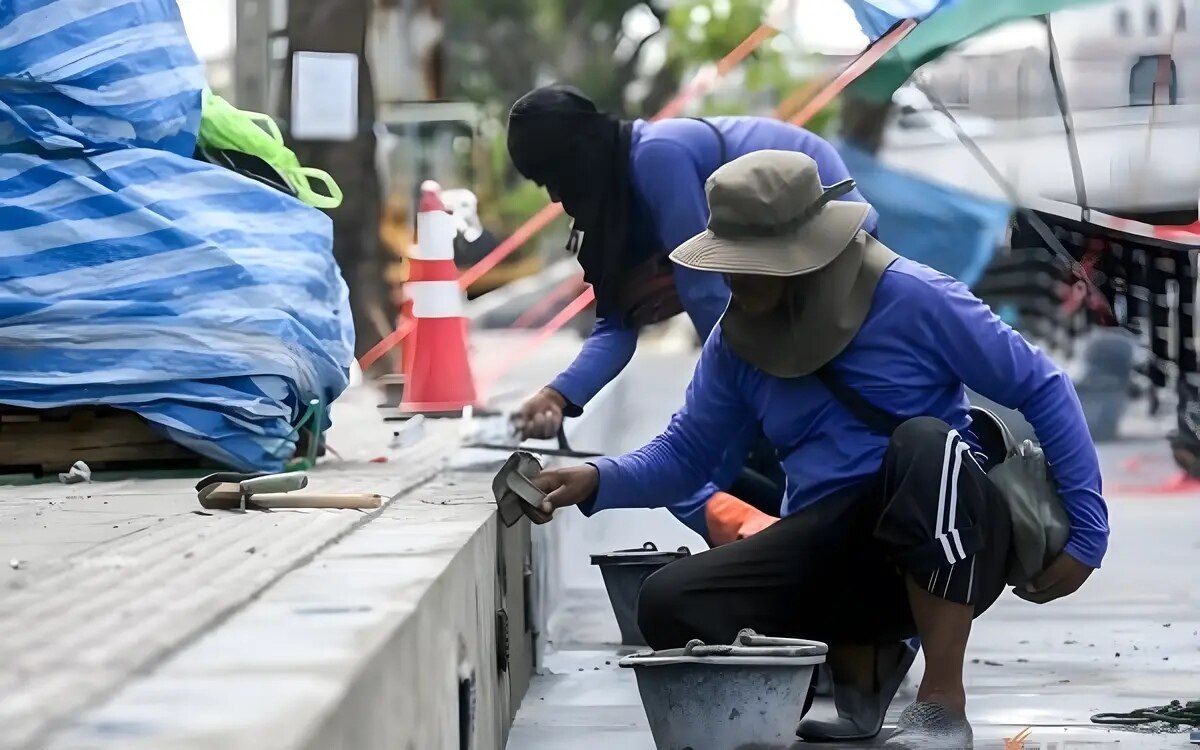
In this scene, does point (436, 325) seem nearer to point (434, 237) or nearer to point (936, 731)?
point (434, 237)

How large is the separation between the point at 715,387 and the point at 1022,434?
2.28 metres

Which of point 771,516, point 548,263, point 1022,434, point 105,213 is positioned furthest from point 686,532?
point 548,263

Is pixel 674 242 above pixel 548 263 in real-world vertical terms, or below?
above

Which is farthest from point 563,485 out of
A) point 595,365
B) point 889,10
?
point 889,10

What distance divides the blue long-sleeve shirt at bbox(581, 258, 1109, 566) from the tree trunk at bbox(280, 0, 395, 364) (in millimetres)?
8583

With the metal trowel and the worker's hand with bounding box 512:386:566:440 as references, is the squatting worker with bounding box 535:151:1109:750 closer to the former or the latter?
the metal trowel

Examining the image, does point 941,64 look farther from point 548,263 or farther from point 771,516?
point 548,263

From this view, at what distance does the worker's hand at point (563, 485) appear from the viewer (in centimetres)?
363

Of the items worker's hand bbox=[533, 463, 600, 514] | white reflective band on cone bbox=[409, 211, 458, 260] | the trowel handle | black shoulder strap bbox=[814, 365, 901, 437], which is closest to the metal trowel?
worker's hand bbox=[533, 463, 600, 514]

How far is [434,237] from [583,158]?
3066mm

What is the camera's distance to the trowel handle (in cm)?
360

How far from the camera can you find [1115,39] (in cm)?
909

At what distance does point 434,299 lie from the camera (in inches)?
299

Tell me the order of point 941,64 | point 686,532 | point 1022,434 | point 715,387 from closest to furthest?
point 715,387, point 1022,434, point 686,532, point 941,64
